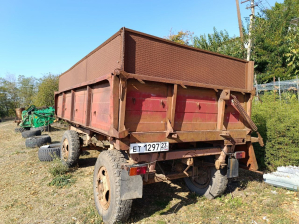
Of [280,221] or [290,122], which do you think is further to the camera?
[290,122]

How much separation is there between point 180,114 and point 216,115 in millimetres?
802

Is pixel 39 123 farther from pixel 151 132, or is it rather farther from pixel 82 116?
pixel 151 132

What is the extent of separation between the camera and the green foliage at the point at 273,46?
13.5m

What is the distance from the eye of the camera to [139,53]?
9.10 ft

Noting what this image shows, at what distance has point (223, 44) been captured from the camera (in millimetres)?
16234

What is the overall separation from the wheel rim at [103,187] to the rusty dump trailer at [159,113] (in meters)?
0.01

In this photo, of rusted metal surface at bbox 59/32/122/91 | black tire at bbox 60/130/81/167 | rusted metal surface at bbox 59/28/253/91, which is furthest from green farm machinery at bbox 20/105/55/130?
rusted metal surface at bbox 59/28/253/91

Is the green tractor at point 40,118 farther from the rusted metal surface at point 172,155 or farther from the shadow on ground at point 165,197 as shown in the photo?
the rusted metal surface at point 172,155

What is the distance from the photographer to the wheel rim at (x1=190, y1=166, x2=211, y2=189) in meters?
3.98

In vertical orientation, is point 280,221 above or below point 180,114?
below

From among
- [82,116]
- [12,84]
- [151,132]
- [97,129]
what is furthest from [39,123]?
[12,84]

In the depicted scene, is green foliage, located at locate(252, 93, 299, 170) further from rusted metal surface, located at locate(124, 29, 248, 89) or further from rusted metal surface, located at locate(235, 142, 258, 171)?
rusted metal surface, located at locate(124, 29, 248, 89)

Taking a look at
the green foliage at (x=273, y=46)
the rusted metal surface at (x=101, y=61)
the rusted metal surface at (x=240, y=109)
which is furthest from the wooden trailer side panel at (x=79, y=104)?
the green foliage at (x=273, y=46)

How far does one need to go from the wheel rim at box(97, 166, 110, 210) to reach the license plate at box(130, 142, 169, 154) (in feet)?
2.17
